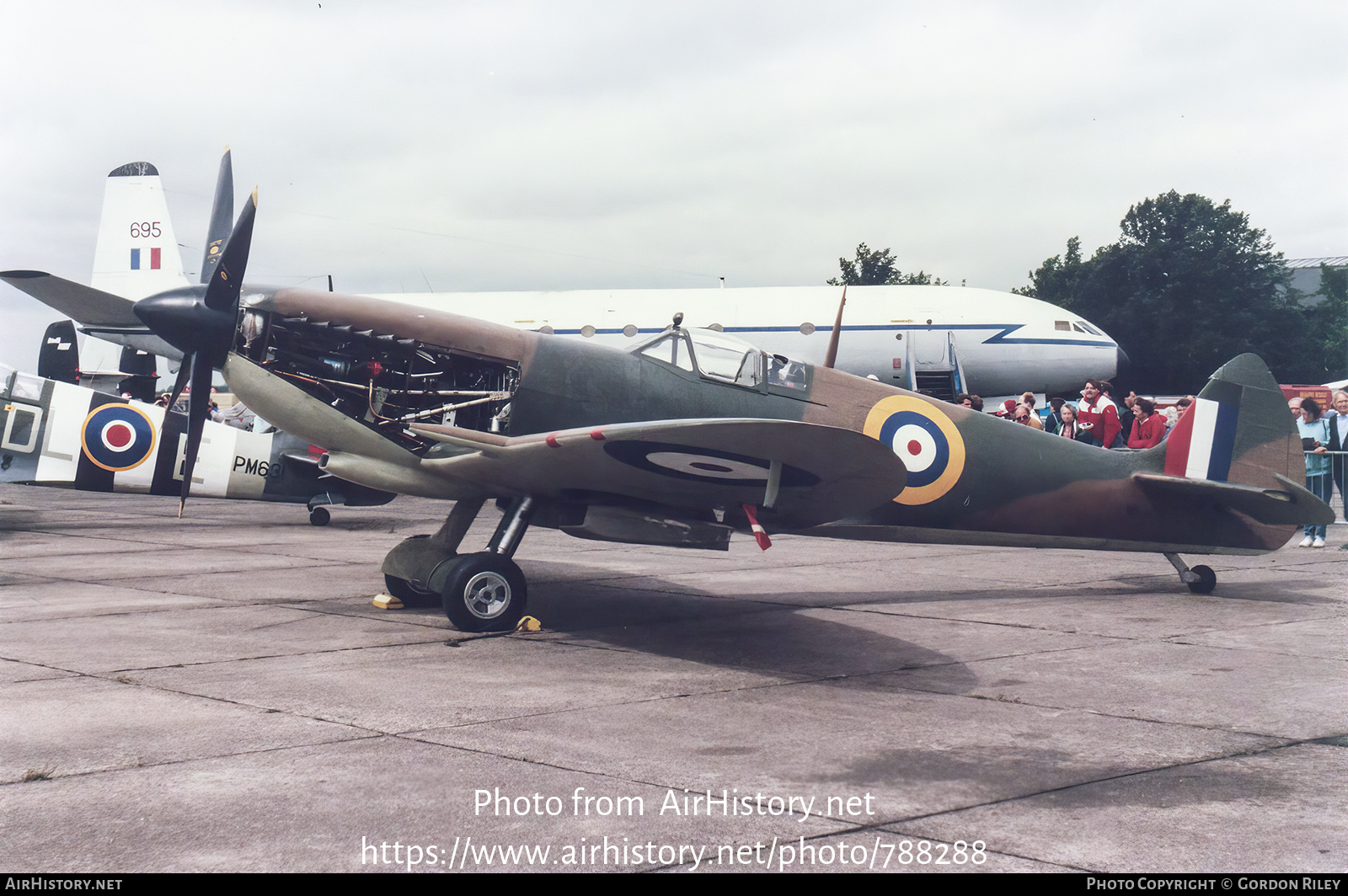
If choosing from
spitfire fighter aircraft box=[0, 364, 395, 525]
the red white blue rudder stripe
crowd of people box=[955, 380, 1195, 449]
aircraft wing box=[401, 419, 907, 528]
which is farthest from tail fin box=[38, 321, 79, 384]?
the red white blue rudder stripe

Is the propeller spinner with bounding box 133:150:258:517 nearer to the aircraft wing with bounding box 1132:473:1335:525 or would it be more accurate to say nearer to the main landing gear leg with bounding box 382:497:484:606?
the main landing gear leg with bounding box 382:497:484:606

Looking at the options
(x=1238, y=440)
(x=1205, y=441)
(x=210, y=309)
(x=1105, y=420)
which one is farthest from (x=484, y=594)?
(x=1105, y=420)

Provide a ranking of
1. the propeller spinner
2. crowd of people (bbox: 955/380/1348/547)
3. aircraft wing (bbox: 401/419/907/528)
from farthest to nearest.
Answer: crowd of people (bbox: 955/380/1348/547) → the propeller spinner → aircraft wing (bbox: 401/419/907/528)

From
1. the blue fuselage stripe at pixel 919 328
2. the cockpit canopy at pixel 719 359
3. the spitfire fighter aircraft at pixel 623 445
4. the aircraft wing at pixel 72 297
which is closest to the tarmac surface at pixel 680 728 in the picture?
the spitfire fighter aircraft at pixel 623 445

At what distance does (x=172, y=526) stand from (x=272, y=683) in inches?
419

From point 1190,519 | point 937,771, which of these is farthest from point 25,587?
point 1190,519

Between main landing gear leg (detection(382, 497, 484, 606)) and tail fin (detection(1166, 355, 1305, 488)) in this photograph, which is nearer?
main landing gear leg (detection(382, 497, 484, 606))

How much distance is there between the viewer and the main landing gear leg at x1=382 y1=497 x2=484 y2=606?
7918mm

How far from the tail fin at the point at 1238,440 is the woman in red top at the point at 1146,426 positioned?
209 inches

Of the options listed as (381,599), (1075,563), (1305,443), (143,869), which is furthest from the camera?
(1305,443)

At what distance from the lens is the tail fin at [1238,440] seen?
8953mm

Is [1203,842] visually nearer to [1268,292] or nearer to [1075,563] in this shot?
[1075,563]

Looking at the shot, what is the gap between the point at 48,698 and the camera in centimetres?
518

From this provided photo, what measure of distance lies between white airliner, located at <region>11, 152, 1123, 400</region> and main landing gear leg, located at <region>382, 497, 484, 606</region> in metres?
17.3
